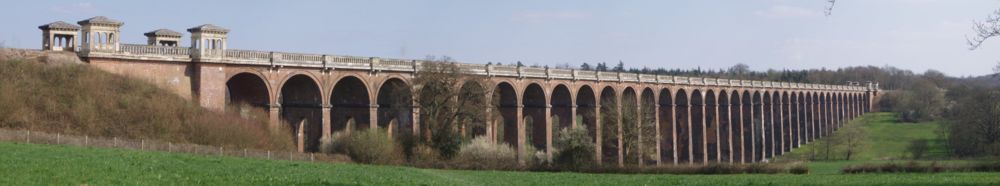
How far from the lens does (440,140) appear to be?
149 ft

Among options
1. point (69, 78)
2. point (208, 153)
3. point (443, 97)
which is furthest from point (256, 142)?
point (443, 97)

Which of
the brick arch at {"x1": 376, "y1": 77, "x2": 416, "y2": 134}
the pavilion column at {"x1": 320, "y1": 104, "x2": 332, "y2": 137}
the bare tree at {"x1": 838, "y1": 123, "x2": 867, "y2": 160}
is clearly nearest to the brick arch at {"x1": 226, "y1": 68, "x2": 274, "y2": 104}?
the pavilion column at {"x1": 320, "y1": 104, "x2": 332, "y2": 137}

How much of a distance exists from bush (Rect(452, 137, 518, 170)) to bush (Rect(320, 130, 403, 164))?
2971 mm

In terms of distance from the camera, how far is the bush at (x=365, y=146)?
133ft

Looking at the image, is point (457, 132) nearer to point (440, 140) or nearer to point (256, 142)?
point (440, 140)

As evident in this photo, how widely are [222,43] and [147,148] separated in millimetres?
8446

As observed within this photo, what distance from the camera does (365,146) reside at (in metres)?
40.7

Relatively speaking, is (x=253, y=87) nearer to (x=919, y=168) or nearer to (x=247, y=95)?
(x=247, y=95)

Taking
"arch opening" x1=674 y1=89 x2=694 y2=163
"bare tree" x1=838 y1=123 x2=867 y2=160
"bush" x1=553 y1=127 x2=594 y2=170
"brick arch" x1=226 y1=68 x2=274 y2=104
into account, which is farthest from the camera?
"bare tree" x1=838 y1=123 x2=867 y2=160

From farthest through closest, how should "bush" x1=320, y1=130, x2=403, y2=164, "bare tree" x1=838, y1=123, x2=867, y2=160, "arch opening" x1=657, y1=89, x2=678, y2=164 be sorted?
"bare tree" x1=838, y1=123, x2=867, y2=160
"arch opening" x1=657, y1=89, x2=678, y2=164
"bush" x1=320, y1=130, x2=403, y2=164

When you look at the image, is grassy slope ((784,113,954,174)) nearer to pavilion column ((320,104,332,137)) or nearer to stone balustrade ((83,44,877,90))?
stone balustrade ((83,44,877,90))

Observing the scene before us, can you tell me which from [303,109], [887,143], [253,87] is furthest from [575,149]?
[887,143]

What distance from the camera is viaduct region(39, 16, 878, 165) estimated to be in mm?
38156

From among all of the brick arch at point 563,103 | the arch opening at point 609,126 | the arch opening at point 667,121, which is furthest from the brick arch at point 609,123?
the arch opening at point 667,121
